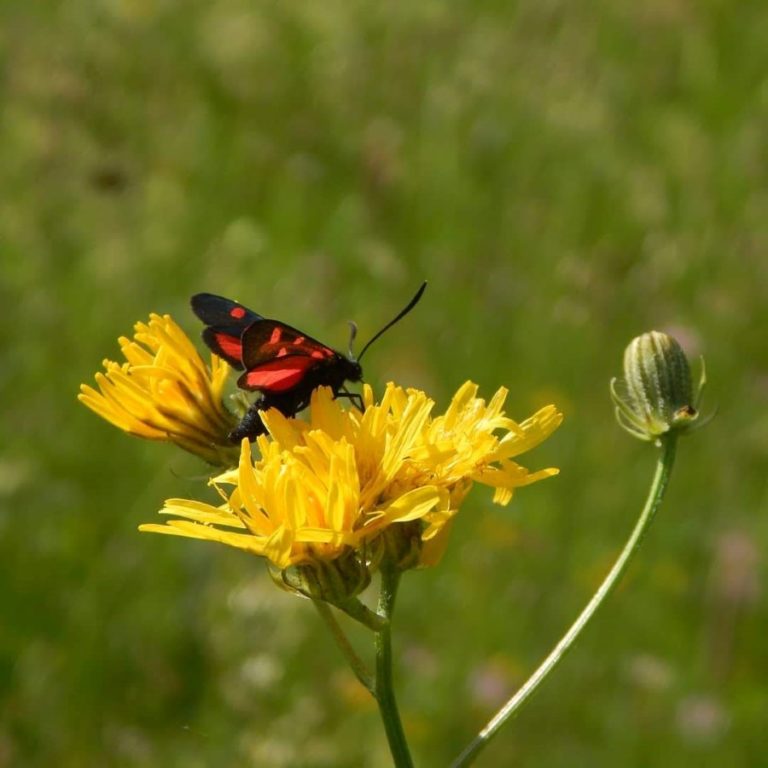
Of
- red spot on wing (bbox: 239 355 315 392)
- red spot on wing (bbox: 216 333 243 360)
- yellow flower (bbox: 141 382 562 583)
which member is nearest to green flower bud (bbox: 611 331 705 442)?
yellow flower (bbox: 141 382 562 583)

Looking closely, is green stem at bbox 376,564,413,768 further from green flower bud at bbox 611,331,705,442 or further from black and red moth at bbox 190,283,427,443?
green flower bud at bbox 611,331,705,442

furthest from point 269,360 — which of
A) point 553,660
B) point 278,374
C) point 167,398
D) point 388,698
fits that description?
point 553,660

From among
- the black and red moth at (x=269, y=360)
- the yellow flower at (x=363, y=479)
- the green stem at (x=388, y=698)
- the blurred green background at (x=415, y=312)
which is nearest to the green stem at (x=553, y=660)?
the green stem at (x=388, y=698)

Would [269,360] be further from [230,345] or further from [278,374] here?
[230,345]

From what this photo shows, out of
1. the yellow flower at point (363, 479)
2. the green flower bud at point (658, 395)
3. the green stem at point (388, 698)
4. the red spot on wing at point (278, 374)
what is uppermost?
the green flower bud at point (658, 395)

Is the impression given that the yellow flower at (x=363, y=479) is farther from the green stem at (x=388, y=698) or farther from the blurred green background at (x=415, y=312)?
the blurred green background at (x=415, y=312)

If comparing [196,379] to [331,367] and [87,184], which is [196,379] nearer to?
[331,367]
